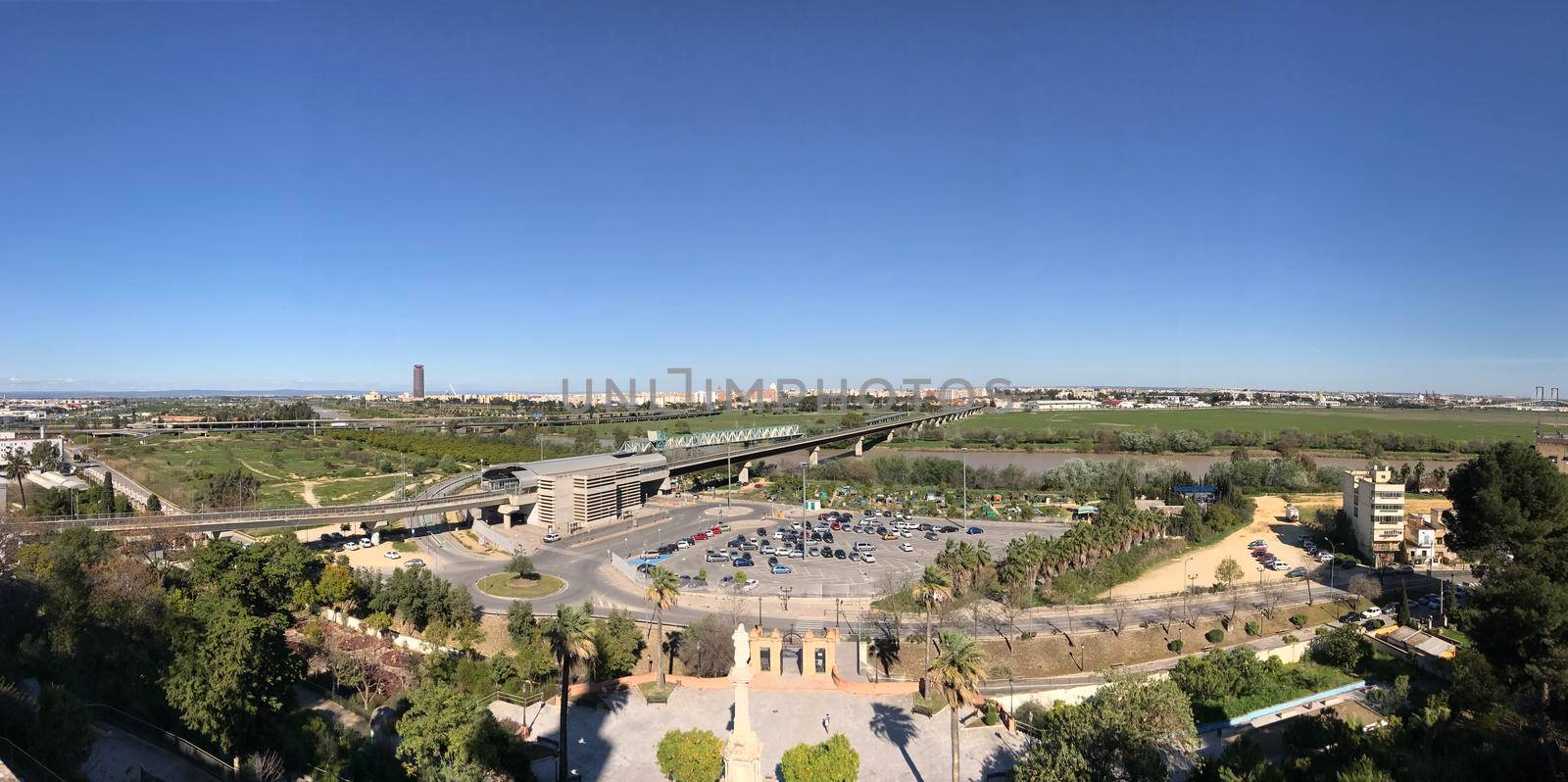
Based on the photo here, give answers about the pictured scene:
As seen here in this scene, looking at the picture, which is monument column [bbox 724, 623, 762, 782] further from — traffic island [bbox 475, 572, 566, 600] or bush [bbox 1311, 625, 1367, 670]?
bush [bbox 1311, 625, 1367, 670]

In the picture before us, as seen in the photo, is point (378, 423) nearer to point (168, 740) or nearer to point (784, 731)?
point (168, 740)

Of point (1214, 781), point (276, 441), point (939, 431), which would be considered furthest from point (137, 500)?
point (939, 431)

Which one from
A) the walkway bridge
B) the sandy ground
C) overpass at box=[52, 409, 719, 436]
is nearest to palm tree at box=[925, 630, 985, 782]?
the sandy ground

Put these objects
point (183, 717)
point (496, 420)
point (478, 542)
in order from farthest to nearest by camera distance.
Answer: point (496, 420) < point (478, 542) < point (183, 717)

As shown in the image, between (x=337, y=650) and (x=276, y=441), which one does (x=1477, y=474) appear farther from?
(x=276, y=441)

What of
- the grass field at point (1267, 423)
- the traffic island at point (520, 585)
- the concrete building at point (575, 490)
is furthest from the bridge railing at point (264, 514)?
the grass field at point (1267, 423)

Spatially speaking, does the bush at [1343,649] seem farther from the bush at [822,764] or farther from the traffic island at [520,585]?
the traffic island at [520,585]
